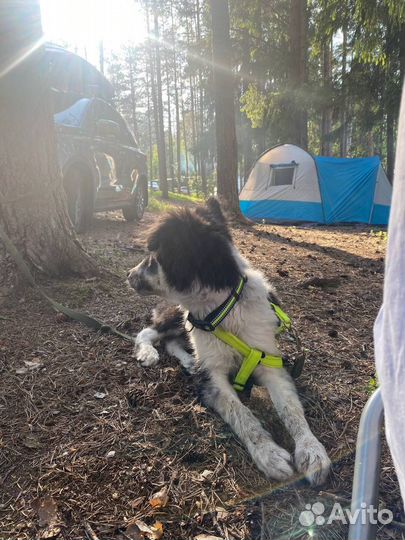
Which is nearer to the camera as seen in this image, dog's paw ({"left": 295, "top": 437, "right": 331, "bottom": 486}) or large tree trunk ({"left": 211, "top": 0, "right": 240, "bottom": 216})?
dog's paw ({"left": 295, "top": 437, "right": 331, "bottom": 486})

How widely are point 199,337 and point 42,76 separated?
3532mm

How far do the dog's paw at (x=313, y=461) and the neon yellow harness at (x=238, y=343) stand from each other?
63 centimetres

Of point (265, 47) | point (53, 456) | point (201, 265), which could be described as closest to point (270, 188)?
point (265, 47)

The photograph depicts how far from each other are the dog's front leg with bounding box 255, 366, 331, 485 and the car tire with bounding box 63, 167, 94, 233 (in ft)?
19.2

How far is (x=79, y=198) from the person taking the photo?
25.8ft

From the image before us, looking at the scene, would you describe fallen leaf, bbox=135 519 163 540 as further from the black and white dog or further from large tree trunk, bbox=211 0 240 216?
large tree trunk, bbox=211 0 240 216

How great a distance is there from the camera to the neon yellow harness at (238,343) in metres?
2.67

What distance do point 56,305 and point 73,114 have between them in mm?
5383

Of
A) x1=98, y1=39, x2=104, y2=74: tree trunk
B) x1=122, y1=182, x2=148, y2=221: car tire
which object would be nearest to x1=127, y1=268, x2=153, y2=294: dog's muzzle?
x1=122, y1=182, x2=148, y2=221: car tire

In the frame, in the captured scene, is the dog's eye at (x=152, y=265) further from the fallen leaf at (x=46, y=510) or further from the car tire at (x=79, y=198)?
the car tire at (x=79, y=198)

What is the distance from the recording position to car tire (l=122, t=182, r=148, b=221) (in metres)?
10.6

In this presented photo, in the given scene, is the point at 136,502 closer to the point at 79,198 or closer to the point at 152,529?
the point at 152,529

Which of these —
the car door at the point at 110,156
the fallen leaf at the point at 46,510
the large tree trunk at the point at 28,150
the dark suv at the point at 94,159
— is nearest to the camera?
the fallen leaf at the point at 46,510

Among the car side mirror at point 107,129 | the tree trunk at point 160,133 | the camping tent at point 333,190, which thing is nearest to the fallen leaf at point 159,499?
the car side mirror at point 107,129
